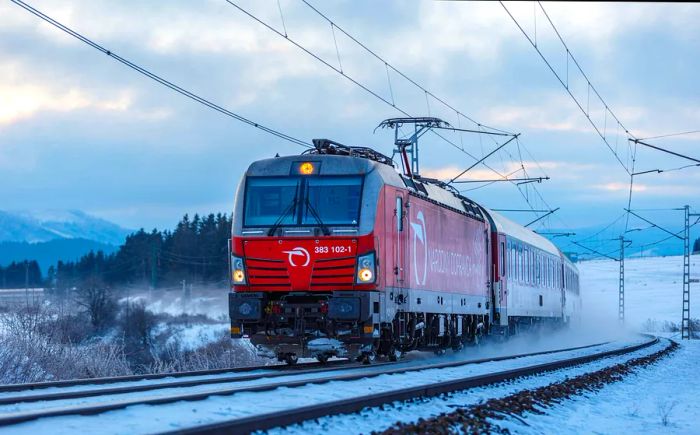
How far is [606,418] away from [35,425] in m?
7.37

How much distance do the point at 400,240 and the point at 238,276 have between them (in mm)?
3298

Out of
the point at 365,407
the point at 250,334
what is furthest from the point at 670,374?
the point at 365,407

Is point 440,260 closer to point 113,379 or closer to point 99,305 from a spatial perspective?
point 113,379

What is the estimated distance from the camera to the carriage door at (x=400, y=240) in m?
19.1

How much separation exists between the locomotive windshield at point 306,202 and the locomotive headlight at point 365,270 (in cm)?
69

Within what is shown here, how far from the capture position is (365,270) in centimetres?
1769

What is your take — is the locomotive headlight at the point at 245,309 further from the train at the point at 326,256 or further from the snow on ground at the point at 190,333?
the snow on ground at the point at 190,333

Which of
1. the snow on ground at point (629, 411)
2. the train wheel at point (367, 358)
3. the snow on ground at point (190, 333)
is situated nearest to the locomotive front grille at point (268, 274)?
the train wheel at point (367, 358)

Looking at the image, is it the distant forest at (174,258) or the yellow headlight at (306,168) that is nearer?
the yellow headlight at (306,168)

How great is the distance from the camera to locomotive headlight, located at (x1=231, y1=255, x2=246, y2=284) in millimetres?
18172

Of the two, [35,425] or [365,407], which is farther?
[365,407]

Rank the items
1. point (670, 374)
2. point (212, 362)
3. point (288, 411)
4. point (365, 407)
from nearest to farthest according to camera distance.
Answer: point (288, 411) → point (365, 407) → point (670, 374) → point (212, 362)

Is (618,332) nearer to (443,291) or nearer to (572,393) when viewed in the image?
(443,291)

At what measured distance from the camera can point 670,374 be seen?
21.8m
